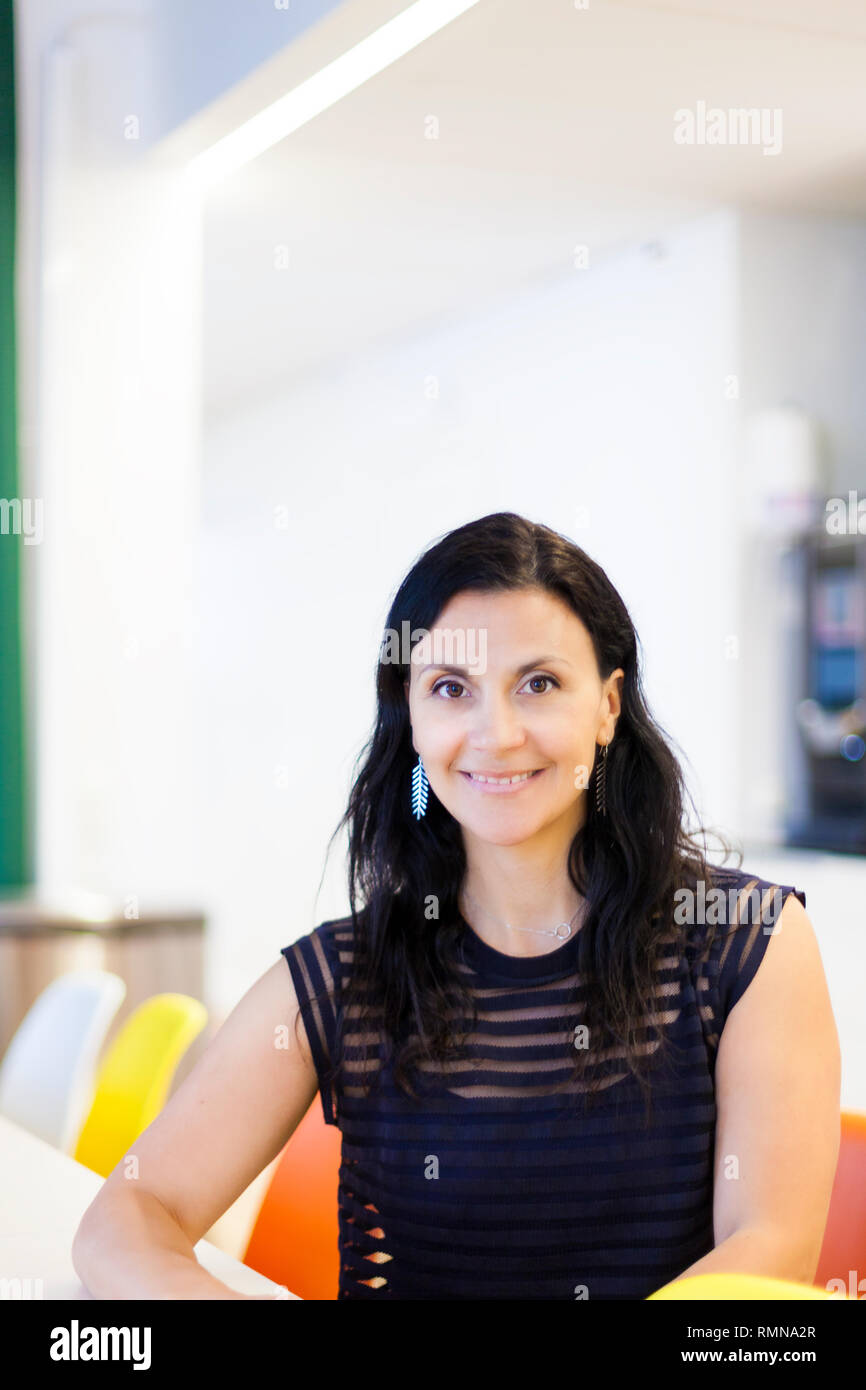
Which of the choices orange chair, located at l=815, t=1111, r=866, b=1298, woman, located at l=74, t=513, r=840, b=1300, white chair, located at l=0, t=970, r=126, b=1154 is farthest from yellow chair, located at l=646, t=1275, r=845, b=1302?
white chair, located at l=0, t=970, r=126, b=1154

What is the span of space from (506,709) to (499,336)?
4.73 meters

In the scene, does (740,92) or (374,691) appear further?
(740,92)

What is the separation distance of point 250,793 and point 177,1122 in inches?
261

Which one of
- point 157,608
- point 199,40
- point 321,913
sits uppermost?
point 199,40

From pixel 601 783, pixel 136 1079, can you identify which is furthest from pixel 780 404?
pixel 601 783

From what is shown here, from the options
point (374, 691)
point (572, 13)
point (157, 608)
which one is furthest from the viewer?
point (157, 608)

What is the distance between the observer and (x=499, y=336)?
5863 millimetres

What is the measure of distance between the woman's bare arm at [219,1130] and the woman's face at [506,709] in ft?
0.82

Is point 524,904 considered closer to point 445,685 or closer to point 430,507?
point 445,685

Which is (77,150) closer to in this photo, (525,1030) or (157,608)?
(157,608)

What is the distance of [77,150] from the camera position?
4.20 meters

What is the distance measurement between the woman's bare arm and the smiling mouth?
26 centimetres

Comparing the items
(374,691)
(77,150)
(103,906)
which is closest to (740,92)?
(77,150)

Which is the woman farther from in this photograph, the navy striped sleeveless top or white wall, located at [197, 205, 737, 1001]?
white wall, located at [197, 205, 737, 1001]
